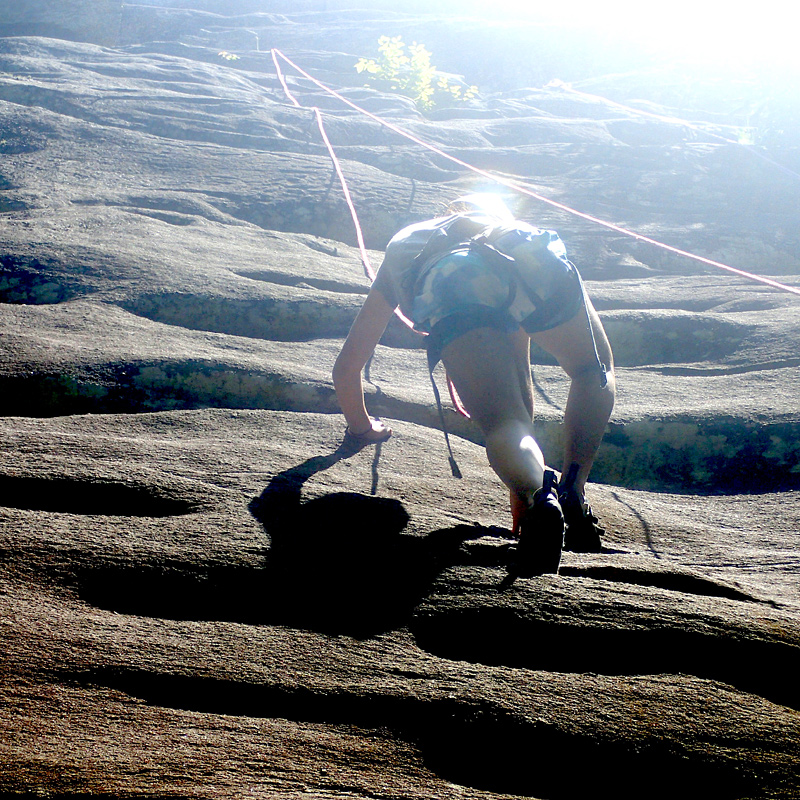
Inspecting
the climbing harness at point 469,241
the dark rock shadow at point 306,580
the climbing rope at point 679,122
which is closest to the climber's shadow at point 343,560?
the dark rock shadow at point 306,580

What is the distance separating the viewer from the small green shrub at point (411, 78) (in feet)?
44.5

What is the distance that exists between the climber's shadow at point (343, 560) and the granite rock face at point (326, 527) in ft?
0.03

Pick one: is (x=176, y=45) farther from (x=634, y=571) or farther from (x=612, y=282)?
(x=634, y=571)

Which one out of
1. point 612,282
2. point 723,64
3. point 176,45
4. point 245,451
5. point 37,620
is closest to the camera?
point 37,620

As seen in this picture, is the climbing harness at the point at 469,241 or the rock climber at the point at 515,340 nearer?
the rock climber at the point at 515,340

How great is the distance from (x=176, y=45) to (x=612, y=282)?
12430 mm

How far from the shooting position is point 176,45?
47.8ft

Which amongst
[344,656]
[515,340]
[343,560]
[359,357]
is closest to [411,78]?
[359,357]

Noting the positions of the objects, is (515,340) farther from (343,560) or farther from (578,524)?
(343,560)

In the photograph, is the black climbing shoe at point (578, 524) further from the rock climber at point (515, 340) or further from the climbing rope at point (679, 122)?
the climbing rope at point (679, 122)

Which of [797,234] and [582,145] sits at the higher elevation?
[582,145]

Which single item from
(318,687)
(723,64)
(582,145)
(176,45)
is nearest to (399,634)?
(318,687)

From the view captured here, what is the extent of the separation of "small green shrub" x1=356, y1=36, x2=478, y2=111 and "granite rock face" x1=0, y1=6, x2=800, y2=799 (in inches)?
257

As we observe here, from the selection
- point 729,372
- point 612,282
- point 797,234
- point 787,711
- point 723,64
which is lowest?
point 787,711
